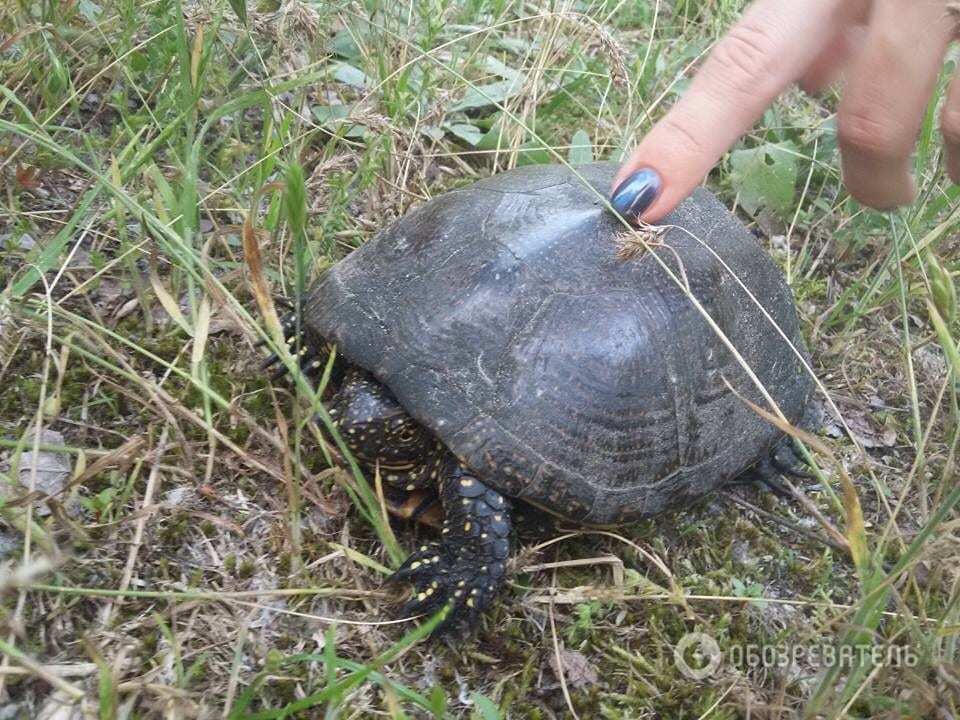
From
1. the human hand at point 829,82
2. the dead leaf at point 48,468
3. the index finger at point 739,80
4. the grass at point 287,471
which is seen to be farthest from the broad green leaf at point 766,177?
the dead leaf at point 48,468

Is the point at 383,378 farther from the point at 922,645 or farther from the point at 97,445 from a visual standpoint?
the point at 922,645

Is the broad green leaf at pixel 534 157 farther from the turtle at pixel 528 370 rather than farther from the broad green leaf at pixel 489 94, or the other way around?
the turtle at pixel 528 370

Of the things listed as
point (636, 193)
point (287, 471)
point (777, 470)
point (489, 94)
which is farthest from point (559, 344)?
point (489, 94)

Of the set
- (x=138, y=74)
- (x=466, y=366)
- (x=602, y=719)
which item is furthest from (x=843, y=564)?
(x=138, y=74)

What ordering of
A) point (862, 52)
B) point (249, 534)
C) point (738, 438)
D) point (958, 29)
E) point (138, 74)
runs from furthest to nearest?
point (138, 74) < point (738, 438) < point (249, 534) < point (862, 52) < point (958, 29)

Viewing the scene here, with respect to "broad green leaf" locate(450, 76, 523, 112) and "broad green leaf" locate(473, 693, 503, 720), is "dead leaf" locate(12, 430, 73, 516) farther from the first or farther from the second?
"broad green leaf" locate(450, 76, 523, 112)
